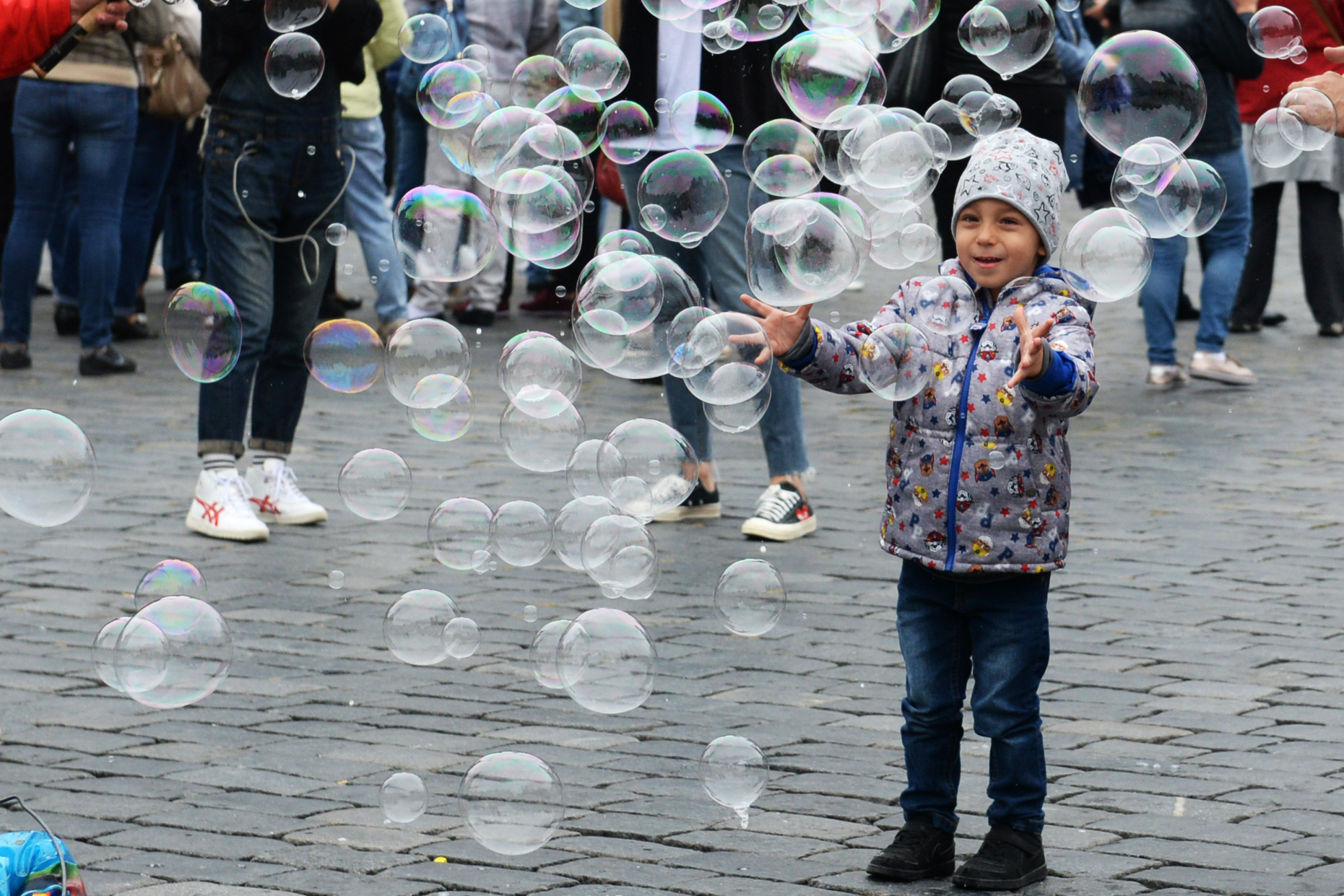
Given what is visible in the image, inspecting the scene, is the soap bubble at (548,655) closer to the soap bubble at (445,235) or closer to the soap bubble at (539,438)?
the soap bubble at (539,438)

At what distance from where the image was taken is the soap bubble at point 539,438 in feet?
14.8

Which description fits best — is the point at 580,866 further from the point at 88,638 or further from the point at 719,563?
the point at 719,563

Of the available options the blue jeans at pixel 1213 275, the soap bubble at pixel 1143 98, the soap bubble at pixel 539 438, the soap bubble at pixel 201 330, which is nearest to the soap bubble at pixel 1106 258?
the soap bubble at pixel 1143 98

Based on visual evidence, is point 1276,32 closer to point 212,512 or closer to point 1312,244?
point 212,512

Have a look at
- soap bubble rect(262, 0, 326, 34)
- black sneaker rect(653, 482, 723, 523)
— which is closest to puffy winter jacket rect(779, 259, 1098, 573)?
soap bubble rect(262, 0, 326, 34)

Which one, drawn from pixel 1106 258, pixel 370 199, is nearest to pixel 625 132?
pixel 1106 258

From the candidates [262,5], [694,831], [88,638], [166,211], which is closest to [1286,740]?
[694,831]

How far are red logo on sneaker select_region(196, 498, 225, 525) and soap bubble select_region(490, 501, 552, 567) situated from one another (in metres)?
1.74

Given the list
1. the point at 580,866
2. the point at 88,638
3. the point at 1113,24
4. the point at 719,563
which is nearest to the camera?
the point at 580,866

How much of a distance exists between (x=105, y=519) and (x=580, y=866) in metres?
3.27

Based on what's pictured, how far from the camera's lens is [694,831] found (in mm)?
3459

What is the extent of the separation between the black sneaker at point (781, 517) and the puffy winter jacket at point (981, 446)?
2513mm

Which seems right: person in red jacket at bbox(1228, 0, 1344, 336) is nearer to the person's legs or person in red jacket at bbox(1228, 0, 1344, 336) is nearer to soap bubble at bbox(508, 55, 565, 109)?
the person's legs

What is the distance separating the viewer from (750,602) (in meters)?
4.06
